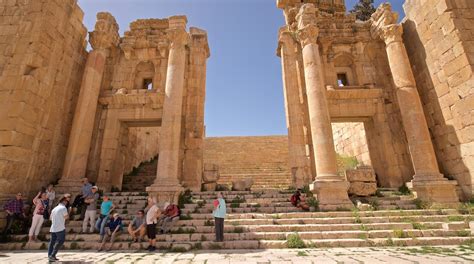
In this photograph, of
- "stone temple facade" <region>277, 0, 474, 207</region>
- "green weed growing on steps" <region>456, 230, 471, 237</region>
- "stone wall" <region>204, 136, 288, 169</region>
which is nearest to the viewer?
"green weed growing on steps" <region>456, 230, 471, 237</region>

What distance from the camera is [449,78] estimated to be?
33.7 ft

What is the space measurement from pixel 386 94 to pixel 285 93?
214 inches

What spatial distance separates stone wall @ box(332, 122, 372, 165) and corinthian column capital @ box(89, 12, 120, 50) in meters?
15.6

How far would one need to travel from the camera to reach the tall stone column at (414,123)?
30.3 ft

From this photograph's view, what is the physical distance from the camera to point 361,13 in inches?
1018

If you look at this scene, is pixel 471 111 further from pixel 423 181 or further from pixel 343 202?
pixel 343 202

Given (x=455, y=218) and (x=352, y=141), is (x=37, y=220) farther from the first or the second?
(x=352, y=141)

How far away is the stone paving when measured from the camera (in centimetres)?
510

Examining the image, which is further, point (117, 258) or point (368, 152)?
point (368, 152)

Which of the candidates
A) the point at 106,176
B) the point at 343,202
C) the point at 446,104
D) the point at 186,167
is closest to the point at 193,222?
the point at 186,167

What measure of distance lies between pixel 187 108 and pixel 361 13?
77.1 feet

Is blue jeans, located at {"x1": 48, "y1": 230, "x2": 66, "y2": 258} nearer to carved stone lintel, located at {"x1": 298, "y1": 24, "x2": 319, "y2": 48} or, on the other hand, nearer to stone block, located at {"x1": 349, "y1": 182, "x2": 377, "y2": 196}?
stone block, located at {"x1": 349, "y1": 182, "x2": 377, "y2": 196}

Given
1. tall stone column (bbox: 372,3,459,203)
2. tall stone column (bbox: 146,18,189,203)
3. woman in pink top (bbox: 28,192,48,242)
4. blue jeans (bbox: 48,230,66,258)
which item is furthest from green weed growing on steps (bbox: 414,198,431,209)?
woman in pink top (bbox: 28,192,48,242)

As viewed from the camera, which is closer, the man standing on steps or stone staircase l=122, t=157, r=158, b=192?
the man standing on steps
